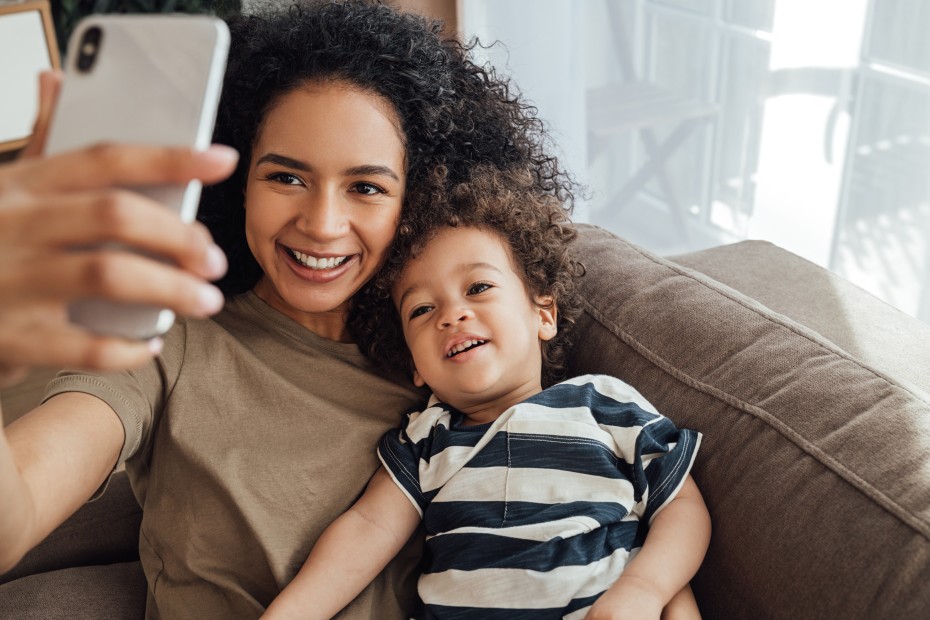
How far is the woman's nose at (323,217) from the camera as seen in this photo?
4.09 feet

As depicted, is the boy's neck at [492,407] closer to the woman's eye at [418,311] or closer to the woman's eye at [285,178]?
the woman's eye at [418,311]

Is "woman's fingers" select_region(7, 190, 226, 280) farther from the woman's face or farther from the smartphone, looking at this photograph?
the woman's face

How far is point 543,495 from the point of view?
1.19m

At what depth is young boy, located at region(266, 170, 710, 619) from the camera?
3.73ft

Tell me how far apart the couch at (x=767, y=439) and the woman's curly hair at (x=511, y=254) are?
55 mm

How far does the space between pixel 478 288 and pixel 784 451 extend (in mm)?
489

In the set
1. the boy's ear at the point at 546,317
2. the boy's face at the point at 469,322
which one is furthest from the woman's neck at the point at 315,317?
the boy's ear at the point at 546,317

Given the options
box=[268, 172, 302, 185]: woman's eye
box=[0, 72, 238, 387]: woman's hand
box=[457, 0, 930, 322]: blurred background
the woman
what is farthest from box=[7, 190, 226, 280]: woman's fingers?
box=[457, 0, 930, 322]: blurred background

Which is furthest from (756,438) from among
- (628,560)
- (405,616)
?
(405,616)

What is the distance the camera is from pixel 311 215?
1.26 metres

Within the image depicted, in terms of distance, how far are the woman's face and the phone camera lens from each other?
532 millimetres

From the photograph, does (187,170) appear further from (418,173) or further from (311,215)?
(418,173)

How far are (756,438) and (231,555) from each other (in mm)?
738

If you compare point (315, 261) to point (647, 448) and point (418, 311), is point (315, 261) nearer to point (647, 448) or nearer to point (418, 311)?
point (418, 311)
